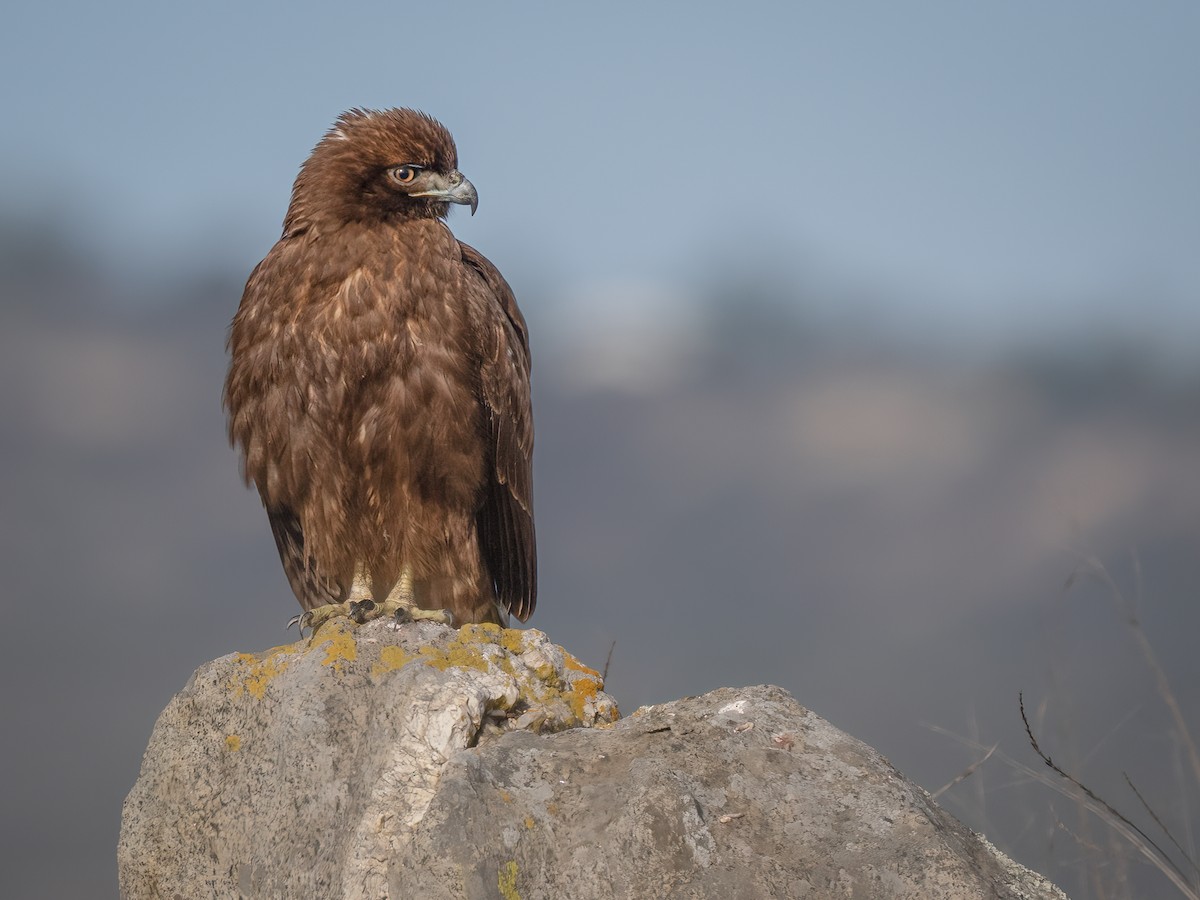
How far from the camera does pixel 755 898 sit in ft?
10.4

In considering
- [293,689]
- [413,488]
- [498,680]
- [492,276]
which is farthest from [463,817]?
[492,276]

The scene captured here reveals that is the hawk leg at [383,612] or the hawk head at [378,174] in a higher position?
the hawk head at [378,174]

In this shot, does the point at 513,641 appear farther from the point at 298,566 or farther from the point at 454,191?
the point at 454,191

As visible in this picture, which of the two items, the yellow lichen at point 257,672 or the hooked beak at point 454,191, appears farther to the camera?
the hooked beak at point 454,191

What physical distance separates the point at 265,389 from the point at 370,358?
1.68 feet

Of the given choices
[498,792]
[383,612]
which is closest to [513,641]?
[498,792]

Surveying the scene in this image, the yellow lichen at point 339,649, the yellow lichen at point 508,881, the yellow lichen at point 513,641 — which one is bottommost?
the yellow lichen at point 508,881

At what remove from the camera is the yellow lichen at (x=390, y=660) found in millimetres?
3949

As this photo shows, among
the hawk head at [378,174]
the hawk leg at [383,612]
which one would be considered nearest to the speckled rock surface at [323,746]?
the hawk leg at [383,612]

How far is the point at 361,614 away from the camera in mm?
4695

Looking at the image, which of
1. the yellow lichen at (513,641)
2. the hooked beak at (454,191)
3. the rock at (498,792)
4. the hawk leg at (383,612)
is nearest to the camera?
the rock at (498,792)

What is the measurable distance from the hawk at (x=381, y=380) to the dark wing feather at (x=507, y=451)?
0.04 feet

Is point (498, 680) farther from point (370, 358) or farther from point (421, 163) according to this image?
point (421, 163)

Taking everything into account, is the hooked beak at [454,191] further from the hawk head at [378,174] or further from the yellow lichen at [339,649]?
the yellow lichen at [339,649]
